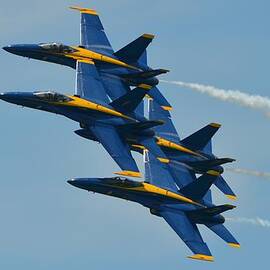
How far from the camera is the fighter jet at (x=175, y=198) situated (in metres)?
113

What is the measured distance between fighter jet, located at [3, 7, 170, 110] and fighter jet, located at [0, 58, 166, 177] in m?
4.09

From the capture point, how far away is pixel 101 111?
115750mm

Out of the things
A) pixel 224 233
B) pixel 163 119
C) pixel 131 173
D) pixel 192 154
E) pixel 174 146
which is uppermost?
pixel 163 119

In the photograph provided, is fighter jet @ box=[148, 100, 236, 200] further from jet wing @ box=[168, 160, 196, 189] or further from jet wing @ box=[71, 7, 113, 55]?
jet wing @ box=[71, 7, 113, 55]

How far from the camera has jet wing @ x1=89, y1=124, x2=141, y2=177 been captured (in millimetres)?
114312

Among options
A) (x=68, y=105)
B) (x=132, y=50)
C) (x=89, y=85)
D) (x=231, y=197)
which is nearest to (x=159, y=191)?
(x=231, y=197)

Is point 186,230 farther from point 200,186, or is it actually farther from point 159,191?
point 159,191

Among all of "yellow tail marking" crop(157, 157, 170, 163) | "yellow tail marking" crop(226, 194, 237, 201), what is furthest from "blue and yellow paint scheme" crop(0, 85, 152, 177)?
"yellow tail marking" crop(226, 194, 237, 201)

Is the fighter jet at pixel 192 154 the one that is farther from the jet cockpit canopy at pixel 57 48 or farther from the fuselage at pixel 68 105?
the jet cockpit canopy at pixel 57 48

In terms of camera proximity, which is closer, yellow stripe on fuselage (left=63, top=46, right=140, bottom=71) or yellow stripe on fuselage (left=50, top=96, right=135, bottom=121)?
yellow stripe on fuselage (left=50, top=96, right=135, bottom=121)

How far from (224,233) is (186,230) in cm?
365

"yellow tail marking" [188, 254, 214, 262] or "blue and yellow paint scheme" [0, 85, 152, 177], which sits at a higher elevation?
"blue and yellow paint scheme" [0, 85, 152, 177]

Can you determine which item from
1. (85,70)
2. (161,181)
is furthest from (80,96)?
(161,181)

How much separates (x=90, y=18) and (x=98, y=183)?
2025cm
